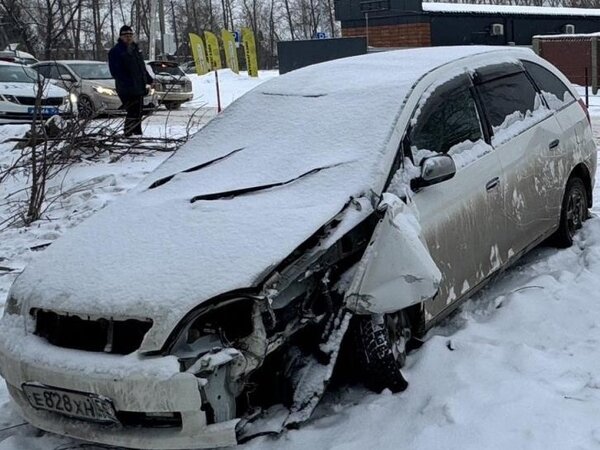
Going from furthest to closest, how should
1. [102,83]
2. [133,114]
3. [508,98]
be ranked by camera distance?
[102,83]
[133,114]
[508,98]

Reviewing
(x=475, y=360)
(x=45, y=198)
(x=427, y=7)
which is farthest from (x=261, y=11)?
(x=475, y=360)

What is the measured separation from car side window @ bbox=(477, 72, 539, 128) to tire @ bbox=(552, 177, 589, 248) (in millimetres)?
724

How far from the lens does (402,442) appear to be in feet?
10.5

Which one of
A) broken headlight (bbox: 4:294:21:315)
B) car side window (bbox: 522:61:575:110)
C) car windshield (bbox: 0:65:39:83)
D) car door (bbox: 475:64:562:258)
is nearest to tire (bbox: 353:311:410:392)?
car door (bbox: 475:64:562:258)

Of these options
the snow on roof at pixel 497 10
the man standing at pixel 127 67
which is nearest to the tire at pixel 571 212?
the man standing at pixel 127 67

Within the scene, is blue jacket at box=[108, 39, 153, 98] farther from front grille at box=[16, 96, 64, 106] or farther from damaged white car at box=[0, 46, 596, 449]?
damaged white car at box=[0, 46, 596, 449]

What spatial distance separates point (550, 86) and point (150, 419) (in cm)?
393

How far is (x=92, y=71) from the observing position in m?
19.6

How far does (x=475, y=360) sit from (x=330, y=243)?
106cm

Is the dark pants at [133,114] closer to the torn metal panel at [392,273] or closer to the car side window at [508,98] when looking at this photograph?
the car side window at [508,98]

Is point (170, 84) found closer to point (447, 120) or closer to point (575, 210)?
point (575, 210)

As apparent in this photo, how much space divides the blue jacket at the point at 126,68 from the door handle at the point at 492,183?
24.2 ft

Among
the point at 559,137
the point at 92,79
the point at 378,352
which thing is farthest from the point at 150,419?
the point at 92,79

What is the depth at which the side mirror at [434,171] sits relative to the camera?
3889mm
